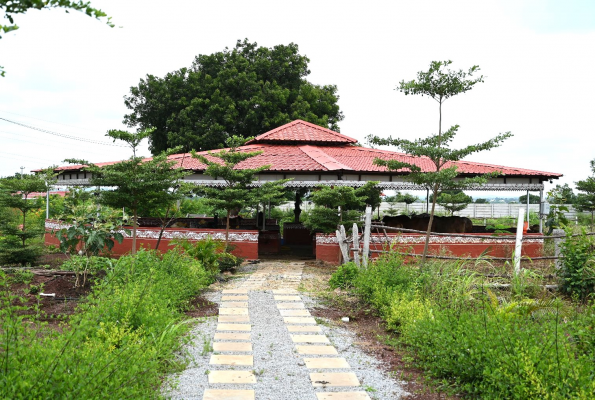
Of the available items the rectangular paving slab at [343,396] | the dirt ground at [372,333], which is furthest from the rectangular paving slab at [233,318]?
the rectangular paving slab at [343,396]

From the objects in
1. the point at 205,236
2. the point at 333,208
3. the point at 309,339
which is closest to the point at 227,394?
the point at 309,339

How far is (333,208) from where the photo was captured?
1184cm

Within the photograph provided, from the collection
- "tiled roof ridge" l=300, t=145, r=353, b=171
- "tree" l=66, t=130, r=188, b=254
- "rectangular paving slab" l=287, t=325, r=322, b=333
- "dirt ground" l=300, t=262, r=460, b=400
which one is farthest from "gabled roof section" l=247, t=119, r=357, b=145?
"rectangular paving slab" l=287, t=325, r=322, b=333

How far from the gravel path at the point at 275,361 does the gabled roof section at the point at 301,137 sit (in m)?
9.52

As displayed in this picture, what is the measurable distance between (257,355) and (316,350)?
0.65 m

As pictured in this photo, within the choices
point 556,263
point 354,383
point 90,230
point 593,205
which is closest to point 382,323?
point 354,383

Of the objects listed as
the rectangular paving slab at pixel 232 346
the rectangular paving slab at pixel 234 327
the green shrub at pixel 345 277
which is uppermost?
the green shrub at pixel 345 277

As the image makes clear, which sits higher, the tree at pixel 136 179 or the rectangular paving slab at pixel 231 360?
the tree at pixel 136 179

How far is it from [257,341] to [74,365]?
8.86 ft

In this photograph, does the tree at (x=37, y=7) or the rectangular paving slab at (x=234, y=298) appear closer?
the tree at (x=37, y=7)

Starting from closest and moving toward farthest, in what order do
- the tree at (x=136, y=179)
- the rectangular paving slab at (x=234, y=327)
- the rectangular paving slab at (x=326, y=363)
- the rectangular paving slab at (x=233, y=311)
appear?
the rectangular paving slab at (x=326, y=363), the rectangular paving slab at (x=234, y=327), the rectangular paving slab at (x=233, y=311), the tree at (x=136, y=179)

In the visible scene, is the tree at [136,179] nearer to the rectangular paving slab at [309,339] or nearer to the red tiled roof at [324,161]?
the red tiled roof at [324,161]

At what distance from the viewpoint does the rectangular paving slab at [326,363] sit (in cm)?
473

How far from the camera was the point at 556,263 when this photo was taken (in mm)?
7902
